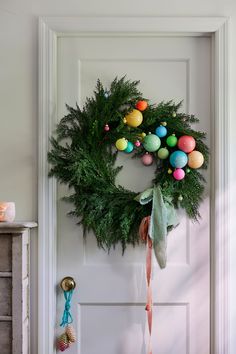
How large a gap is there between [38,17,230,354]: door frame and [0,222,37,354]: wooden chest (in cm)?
15

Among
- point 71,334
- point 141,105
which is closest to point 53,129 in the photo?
point 141,105

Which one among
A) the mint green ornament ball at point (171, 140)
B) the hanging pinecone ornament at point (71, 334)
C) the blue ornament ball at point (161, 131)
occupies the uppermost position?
the blue ornament ball at point (161, 131)

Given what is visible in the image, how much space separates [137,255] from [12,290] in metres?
0.56

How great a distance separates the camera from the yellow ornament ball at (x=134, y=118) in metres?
1.72

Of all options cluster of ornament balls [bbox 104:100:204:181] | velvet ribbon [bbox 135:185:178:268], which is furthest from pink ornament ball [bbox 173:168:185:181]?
velvet ribbon [bbox 135:185:178:268]

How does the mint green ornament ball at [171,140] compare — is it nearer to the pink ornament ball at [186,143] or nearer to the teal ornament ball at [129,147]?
the pink ornament ball at [186,143]

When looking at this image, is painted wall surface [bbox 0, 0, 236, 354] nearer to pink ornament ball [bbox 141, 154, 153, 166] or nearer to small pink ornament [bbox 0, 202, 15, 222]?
small pink ornament [bbox 0, 202, 15, 222]

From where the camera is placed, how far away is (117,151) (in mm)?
1782

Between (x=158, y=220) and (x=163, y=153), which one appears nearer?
(x=158, y=220)

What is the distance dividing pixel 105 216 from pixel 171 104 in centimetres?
60

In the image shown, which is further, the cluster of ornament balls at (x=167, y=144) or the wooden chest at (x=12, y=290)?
the cluster of ornament balls at (x=167, y=144)

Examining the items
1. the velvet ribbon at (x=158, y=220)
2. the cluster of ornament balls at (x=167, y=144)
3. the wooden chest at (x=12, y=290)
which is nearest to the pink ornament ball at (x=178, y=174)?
the cluster of ornament balls at (x=167, y=144)

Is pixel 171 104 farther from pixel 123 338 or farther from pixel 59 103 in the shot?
pixel 123 338

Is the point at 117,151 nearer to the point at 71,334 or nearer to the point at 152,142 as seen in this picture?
the point at 152,142
